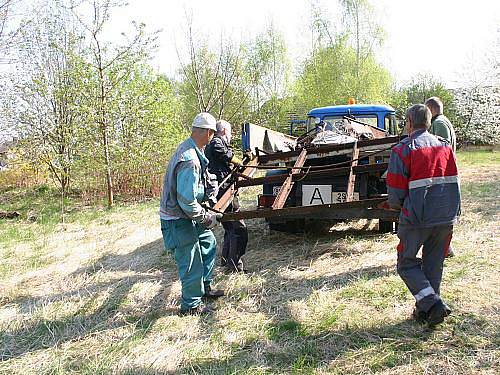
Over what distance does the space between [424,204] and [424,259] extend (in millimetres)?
462

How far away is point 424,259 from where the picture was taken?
3.04m

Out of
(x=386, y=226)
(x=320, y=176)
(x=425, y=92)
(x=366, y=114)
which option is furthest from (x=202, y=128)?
(x=425, y=92)

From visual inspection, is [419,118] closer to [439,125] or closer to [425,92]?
[439,125]

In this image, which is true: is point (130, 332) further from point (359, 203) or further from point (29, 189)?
point (29, 189)

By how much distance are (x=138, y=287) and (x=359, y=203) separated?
2.33 metres

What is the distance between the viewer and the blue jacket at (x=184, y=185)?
3.38m

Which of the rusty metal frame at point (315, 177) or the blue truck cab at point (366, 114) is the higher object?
the blue truck cab at point (366, 114)

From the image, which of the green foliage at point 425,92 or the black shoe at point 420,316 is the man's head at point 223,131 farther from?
the green foliage at point 425,92

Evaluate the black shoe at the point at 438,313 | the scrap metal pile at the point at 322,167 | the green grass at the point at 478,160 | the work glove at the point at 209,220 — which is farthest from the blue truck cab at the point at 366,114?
the green grass at the point at 478,160

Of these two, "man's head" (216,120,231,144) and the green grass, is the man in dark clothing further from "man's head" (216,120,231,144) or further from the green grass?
the green grass

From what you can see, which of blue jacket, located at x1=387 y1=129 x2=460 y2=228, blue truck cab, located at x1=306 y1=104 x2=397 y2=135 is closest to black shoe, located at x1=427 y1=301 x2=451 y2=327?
blue jacket, located at x1=387 y1=129 x2=460 y2=228

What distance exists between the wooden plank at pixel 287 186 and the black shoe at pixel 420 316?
1529mm

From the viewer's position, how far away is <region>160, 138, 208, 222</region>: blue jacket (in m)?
3.38

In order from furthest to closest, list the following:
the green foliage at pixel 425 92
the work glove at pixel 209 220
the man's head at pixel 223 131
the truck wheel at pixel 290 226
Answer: the green foliage at pixel 425 92, the truck wheel at pixel 290 226, the man's head at pixel 223 131, the work glove at pixel 209 220
